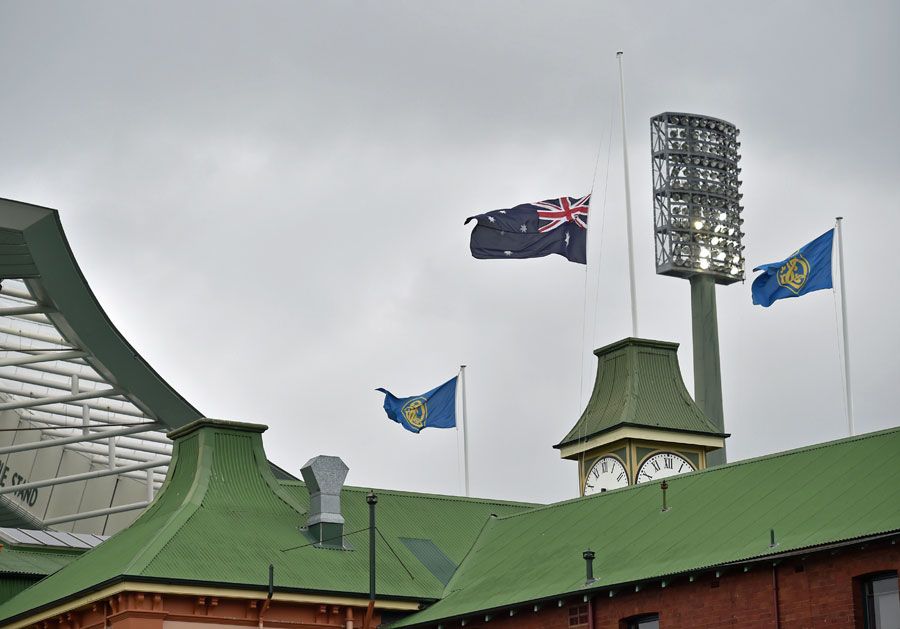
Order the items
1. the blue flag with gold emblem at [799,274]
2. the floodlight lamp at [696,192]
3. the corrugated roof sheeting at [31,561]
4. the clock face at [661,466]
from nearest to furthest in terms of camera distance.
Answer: the blue flag with gold emblem at [799,274], the corrugated roof sheeting at [31,561], the clock face at [661,466], the floodlight lamp at [696,192]

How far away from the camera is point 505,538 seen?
51.6 meters

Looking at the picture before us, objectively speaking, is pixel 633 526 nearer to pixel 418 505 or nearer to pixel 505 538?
pixel 505 538

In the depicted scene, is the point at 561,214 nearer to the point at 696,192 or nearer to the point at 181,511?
the point at 181,511

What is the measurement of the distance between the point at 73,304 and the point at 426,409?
1274 cm

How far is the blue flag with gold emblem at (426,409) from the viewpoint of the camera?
2381 inches

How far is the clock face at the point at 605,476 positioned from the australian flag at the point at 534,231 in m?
6.07

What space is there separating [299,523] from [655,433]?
11.5 m

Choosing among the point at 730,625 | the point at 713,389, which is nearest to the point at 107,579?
the point at 730,625

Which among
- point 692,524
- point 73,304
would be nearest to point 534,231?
point 692,524

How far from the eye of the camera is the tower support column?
342ft

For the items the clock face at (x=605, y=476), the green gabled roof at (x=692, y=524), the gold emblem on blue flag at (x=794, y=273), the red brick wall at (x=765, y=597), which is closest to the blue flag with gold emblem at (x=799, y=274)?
the gold emblem on blue flag at (x=794, y=273)

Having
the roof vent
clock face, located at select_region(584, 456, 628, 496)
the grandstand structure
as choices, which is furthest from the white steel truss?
clock face, located at select_region(584, 456, 628, 496)

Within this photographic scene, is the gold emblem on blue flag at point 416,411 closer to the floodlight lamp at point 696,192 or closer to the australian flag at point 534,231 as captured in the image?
the australian flag at point 534,231

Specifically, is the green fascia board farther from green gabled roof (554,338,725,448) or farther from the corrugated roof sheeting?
green gabled roof (554,338,725,448)
